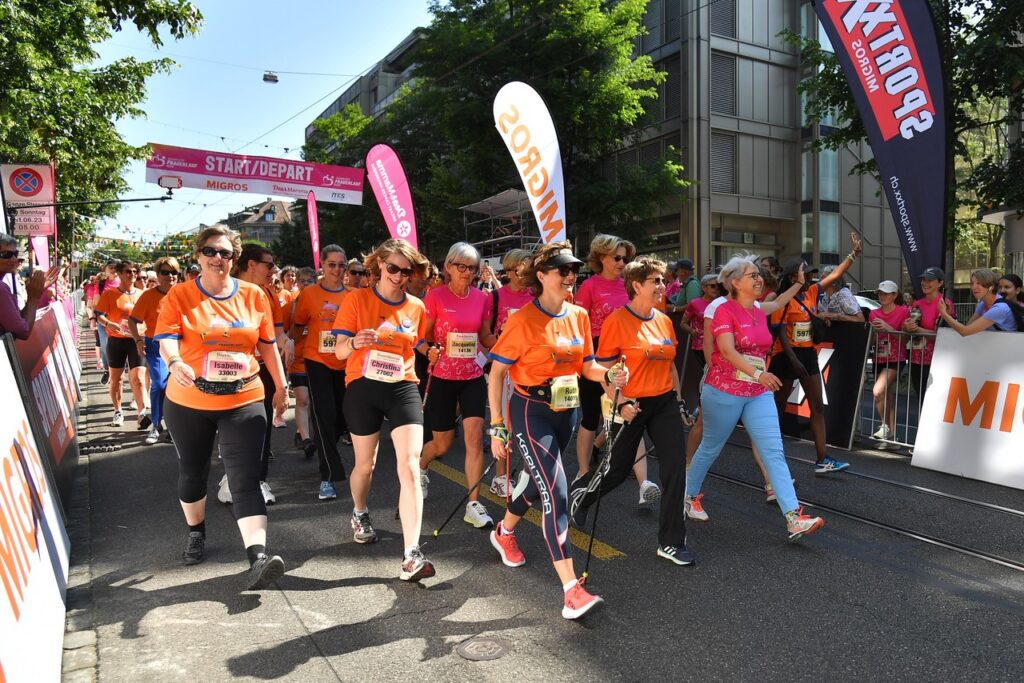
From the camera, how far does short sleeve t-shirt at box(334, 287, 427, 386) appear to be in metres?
4.54

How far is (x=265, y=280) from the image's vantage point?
6.21 meters

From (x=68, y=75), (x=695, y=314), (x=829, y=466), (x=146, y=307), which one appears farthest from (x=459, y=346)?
(x=68, y=75)

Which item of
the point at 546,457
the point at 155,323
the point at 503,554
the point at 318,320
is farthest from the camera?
the point at 155,323

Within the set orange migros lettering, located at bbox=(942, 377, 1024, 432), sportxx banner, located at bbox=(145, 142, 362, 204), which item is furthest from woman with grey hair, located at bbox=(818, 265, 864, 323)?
sportxx banner, located at bbox=(145, 142, 362, 204)

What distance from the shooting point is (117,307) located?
393 inches

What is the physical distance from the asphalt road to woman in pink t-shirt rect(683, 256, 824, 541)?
17.6 inches

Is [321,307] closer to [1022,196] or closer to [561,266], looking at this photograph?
[561,266]

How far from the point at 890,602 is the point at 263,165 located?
20.4 m

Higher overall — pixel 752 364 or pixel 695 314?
pixel 695 314

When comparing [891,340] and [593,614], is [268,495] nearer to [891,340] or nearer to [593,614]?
[593,614]

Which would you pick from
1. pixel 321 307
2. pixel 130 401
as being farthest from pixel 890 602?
pixel 130 401

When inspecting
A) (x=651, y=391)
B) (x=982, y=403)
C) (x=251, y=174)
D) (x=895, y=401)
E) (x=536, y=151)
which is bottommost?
(x=895, y=401)

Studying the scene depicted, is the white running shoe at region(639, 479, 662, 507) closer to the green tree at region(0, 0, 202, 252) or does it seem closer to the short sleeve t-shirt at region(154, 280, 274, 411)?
the short sleeve t-shirt at region(154, 280, 274, 411)

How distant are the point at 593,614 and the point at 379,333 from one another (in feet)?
6.28
